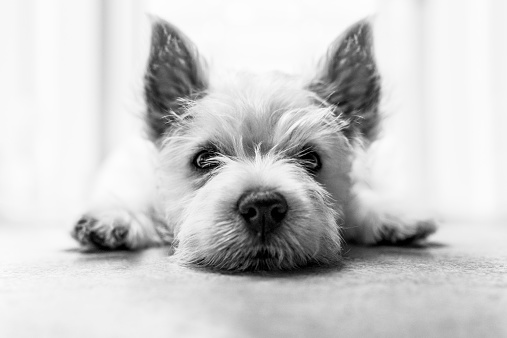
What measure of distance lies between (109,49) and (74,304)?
5.34m

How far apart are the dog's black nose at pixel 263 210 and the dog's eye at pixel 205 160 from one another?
49 centimetres

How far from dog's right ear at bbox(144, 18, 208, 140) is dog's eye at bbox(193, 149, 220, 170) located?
0.72 feet

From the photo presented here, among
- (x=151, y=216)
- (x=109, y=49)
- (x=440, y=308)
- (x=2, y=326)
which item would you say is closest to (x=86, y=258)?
(x=151, y=216)

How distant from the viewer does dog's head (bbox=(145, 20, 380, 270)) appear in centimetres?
188

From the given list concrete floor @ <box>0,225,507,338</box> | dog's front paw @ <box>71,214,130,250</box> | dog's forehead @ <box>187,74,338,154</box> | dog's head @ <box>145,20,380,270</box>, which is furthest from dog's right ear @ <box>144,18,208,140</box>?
concrete floor @ <box>0,225,507,338</box>

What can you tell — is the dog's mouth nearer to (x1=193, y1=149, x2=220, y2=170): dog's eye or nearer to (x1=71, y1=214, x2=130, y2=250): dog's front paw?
(x1=193, y1=149, x2=220, y2=170): dog's eye

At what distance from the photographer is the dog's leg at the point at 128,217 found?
239cm

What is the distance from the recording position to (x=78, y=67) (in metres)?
5.90

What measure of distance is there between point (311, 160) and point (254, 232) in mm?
622

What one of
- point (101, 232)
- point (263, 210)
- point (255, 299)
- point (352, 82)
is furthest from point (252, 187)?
point (352, 82)

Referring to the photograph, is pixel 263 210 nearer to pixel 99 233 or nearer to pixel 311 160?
pixel 311 160

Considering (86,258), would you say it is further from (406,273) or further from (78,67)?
(78,67)

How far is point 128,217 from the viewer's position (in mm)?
2504

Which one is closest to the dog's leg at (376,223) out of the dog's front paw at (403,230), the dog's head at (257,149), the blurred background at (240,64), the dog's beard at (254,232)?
the dog's front paw at (403,230)
